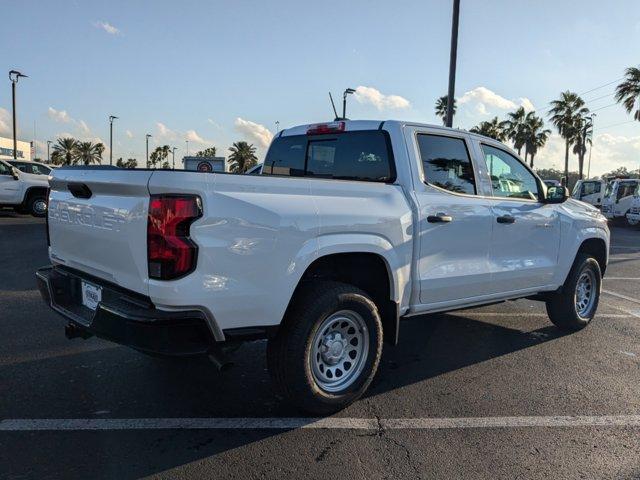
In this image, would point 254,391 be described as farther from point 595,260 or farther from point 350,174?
point 595,260

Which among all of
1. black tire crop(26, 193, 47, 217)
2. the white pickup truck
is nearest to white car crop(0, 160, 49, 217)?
black tire crop(26, 193, 47, 217)

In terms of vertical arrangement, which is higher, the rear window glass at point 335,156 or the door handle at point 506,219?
the rear window glass at point 335,156

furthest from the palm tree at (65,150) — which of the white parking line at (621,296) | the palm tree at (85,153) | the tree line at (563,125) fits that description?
the white parking line at (621,296)

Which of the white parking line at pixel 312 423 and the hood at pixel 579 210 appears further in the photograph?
the hood at pixel 579 210

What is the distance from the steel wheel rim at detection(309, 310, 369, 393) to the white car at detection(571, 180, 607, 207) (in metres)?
27.2

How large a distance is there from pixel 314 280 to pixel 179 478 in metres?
1.44

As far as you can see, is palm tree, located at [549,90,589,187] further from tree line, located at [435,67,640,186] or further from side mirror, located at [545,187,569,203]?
side mirror, located at [545,187,569,203]

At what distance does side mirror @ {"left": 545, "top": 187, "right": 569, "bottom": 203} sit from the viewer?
17.3 feet

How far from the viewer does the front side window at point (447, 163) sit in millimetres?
4301

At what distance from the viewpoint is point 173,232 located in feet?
9.29

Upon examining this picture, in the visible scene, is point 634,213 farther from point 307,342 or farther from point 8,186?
point 8,186

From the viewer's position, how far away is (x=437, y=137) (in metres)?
4.47

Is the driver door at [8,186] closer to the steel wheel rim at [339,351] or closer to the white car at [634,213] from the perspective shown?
the steel wheel rim at [339,351]

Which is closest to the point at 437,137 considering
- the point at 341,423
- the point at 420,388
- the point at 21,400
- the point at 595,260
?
the point at 420,388
